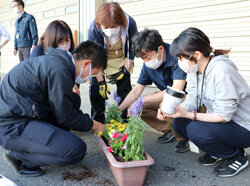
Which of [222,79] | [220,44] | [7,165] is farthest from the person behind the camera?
[220,44]

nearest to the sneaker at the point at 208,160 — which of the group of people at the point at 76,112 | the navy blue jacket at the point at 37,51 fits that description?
the group of people at the point at 76,112

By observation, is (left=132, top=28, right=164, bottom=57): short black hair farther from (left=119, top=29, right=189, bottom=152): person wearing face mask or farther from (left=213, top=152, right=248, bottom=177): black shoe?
(left=213, top=152, right=248, bottom=177): black shoe

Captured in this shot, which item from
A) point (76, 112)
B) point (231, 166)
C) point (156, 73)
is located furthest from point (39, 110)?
point (231, 166)

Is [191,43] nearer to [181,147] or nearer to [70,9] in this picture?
[181,147]

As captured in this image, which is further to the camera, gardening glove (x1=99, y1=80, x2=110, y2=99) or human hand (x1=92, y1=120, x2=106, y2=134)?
gardening glove (x1=99, y1=80, x2=110, y2=99)

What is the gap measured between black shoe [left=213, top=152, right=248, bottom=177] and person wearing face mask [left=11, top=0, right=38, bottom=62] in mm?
4852

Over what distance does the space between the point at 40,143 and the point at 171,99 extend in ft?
3.94

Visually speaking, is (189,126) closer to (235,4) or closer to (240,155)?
(240,155)

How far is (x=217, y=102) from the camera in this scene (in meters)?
2.06

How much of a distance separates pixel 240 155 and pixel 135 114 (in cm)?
111

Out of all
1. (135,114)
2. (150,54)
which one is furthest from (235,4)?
(135,114)

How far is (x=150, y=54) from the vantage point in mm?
2594

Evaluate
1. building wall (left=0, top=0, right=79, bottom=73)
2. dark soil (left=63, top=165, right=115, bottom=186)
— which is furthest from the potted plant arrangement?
building wall (left=0, top=0, right=79, bottom=73)

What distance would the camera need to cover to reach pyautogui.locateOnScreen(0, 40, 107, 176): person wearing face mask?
2047mm
